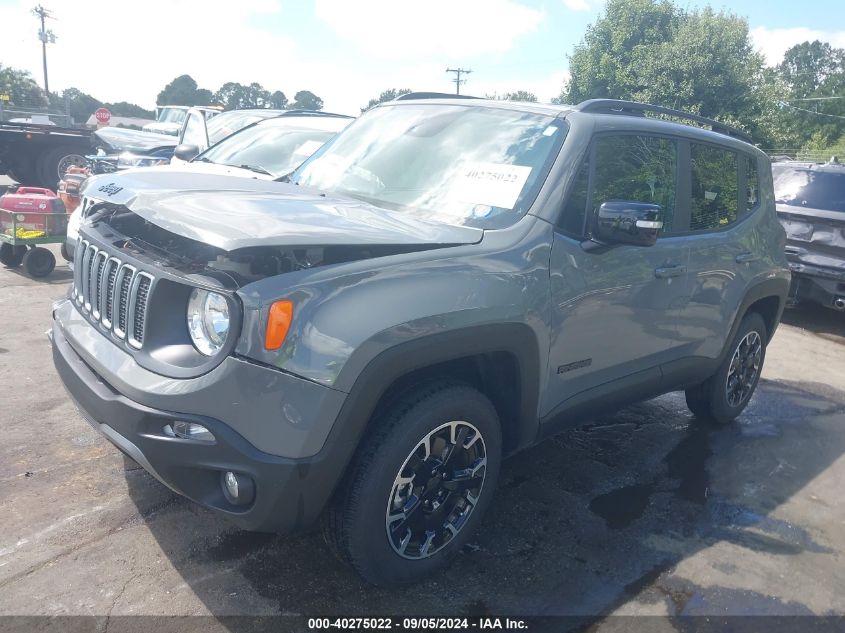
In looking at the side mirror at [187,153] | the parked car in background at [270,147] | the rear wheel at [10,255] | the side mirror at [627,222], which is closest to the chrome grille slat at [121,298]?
the side mirror at [627,222]

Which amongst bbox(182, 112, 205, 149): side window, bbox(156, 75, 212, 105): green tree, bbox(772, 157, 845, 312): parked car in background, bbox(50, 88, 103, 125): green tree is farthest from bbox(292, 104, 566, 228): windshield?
bbox(50, 88, 103, 125): green tree

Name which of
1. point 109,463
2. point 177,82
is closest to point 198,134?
point 109,463

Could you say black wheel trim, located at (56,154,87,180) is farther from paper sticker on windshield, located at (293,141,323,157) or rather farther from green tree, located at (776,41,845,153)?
green tree, located at (776,41,845,153)

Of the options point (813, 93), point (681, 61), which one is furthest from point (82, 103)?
point (813, 93)

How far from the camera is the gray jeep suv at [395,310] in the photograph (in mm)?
2318

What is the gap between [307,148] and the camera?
7.27m

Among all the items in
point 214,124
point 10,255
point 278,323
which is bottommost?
point 10,255

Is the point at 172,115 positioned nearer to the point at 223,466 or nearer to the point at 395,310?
the point at 395,310

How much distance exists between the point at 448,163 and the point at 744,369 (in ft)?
9.45

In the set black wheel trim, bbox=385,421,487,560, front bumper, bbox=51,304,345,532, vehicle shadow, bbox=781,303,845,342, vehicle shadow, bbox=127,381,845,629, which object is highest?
front bumper, bbox=51,304,345,532

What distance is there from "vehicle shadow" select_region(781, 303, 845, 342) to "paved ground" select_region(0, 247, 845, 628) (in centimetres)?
383

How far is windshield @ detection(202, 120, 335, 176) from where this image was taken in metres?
7.22

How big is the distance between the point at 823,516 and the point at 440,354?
103 inches

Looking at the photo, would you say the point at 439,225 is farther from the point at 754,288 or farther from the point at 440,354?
the point at 754,288
